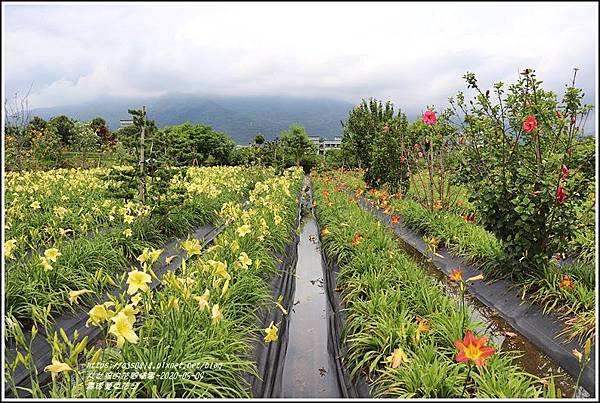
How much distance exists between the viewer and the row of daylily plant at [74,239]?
10.8 ft

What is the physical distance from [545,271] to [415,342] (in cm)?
209

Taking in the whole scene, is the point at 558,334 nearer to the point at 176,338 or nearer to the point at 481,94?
the point at 481,94

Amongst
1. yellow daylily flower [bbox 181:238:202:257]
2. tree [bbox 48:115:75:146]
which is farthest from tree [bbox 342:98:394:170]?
tree [bbox 48:115:75:146]

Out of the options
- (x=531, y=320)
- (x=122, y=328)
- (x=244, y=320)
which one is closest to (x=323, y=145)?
(x=531, y=320)

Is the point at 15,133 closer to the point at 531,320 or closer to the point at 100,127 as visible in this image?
the point at 531,320

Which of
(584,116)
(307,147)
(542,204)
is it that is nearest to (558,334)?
(542,204)

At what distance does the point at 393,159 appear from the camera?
33.6 feet

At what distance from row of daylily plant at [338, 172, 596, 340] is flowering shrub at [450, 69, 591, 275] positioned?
0.80 ft

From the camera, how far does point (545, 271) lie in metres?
3.96

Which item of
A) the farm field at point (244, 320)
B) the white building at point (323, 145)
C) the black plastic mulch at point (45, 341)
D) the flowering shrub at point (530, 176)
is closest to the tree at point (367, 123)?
the farm field at point (244, 320)

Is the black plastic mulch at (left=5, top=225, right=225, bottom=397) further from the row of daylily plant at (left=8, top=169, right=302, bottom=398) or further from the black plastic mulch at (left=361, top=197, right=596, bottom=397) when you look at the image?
the black plastic mulch at (left=361, top=197, right=596, bottom=397)

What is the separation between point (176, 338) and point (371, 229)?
383 cm

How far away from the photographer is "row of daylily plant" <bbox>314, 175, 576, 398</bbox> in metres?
2.37

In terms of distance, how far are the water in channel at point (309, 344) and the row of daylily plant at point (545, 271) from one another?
1.41 metres
